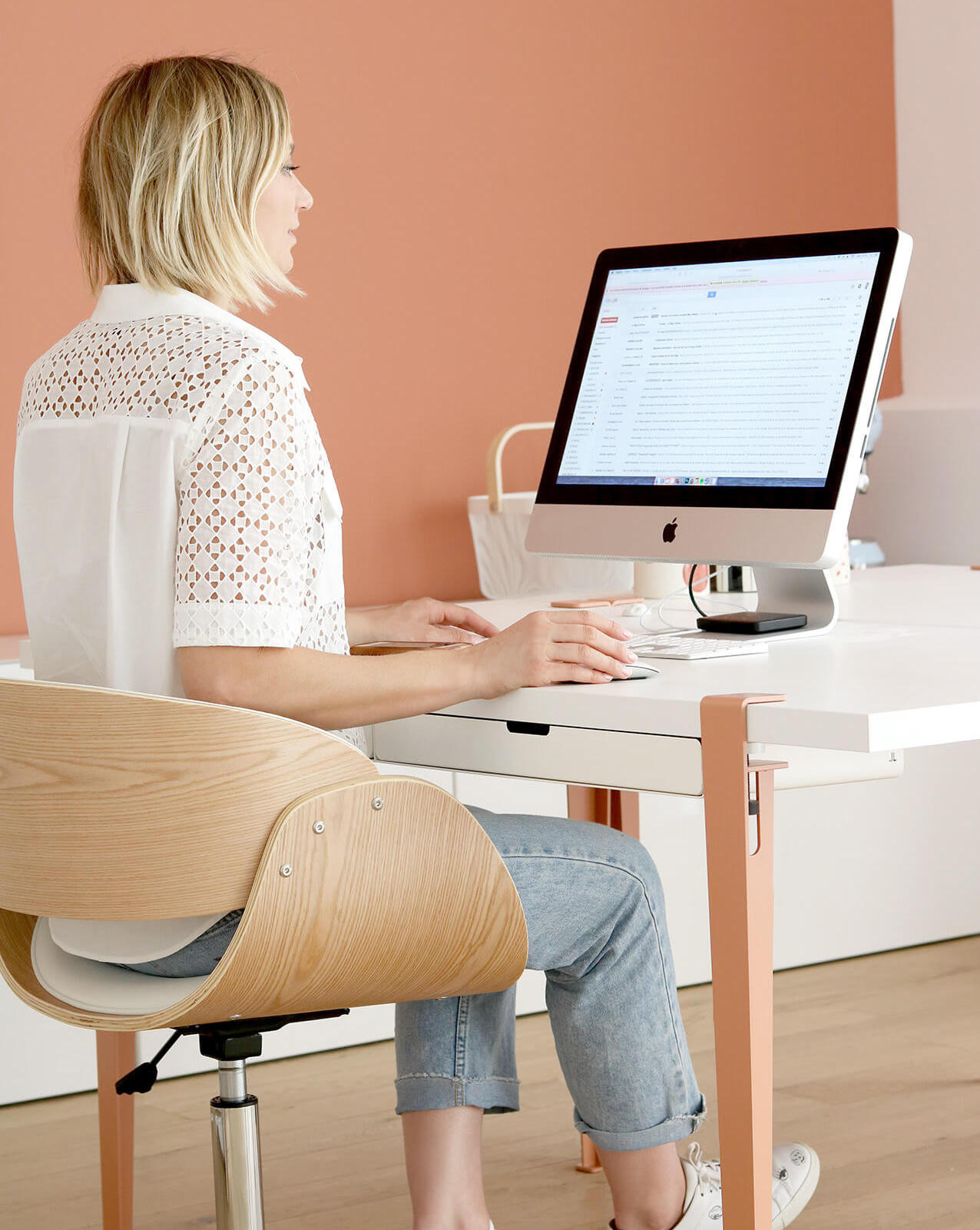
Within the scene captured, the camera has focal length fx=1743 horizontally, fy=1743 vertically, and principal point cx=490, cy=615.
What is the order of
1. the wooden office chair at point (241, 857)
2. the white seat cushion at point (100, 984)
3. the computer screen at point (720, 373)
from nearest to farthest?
the wooden office chair at point (241, 857)
the white seat cushion at point (100, 984)
the computer screen at point (720, 373)

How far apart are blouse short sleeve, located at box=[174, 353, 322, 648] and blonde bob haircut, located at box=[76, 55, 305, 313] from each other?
0.43 ft

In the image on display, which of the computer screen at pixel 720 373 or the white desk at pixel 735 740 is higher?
the computer screen at pixel 720 373

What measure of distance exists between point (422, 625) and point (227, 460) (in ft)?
1.61

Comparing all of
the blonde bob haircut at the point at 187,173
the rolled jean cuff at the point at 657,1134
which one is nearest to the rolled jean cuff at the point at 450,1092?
the rolled jean cuff at the point at 657,1134

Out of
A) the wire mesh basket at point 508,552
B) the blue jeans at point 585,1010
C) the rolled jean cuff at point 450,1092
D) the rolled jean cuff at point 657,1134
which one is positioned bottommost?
the rolled jean cuff at point 657,1134

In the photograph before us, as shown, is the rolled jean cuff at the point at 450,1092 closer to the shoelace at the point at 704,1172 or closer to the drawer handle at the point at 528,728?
the shoelace at the point at 704,1172

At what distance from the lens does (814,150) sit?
3.80 meters

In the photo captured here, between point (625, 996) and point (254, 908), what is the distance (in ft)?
1.44

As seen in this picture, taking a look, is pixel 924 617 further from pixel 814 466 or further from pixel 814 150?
pixel 814 150

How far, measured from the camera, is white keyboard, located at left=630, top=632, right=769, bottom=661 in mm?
1614

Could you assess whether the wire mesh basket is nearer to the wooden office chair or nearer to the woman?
the woman

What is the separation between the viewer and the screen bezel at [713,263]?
5.48 ft

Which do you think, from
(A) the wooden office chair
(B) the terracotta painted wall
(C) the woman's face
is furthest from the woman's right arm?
(B) the terracotta painted wall

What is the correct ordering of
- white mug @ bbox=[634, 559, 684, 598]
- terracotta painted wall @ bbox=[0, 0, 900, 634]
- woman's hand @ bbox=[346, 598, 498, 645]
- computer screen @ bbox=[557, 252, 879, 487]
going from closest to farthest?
computer screen @ bbox=[557, 252, 879, 487]
woman's hand @ bbox=[346, 598, 498, 645]
white mug @ bbox=[634, 559, 684, 598]
terracotta painted wall @ bbox=[0, 0, 900, 634]
